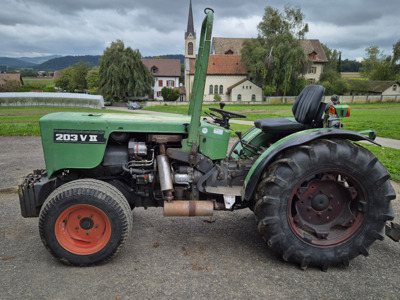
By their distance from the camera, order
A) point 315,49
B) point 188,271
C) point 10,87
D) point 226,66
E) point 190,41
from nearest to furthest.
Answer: point 188,271 → point 226,66 → point 315,49 → point 10,87 → point 190,41

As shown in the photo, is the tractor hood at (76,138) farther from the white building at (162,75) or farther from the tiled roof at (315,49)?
the white building at (162,75)

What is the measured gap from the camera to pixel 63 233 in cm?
294

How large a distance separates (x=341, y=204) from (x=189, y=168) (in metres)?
1.58

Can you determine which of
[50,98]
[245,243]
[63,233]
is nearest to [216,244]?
[245,243]

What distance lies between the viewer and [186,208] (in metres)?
3.08

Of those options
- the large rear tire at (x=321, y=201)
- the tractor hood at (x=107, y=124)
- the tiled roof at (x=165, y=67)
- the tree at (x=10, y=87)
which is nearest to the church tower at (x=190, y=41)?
the tiled roof at (x=165, y=67)

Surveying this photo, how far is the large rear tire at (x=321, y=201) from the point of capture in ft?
9.46

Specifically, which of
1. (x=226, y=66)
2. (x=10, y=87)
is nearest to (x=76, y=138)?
(x=226, y=66)

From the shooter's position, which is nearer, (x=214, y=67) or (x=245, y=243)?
(x=245, y=243)

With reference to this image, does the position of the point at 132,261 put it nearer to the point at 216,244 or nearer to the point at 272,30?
the point at 216,244

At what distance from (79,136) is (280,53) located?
3935 cm

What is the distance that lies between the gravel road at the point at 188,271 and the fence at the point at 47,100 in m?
30.5

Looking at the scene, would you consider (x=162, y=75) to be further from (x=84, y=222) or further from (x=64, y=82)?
(x=84, y=222)

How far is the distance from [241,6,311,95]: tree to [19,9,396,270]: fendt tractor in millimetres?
38212
